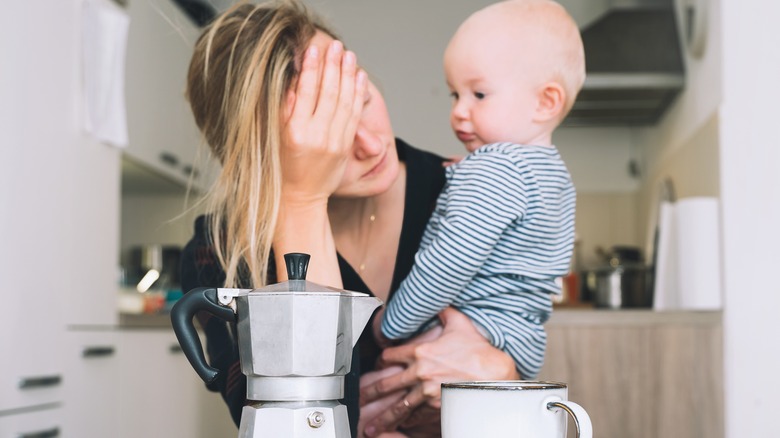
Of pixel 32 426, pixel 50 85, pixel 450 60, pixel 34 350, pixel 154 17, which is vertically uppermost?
pixel 154 17

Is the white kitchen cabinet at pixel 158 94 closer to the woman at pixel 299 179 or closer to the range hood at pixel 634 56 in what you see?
the range hood at pixel 634 56

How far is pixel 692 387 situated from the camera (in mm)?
2162

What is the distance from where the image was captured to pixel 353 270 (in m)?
1.19

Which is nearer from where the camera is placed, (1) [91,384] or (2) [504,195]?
(2) [504,195]

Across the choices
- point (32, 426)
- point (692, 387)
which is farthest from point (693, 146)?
point (32, 426)

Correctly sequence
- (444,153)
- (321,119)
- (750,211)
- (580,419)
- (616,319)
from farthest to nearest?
(444,153) → (616,319) → (750,211) → (321,119) → (580,419)

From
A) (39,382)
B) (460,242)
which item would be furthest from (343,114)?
(39,382)

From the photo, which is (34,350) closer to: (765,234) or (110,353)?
(110,353)

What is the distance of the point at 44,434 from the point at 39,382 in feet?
0.41

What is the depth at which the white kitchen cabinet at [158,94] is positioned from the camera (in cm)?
266

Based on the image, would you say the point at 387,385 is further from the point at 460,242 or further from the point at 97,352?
the point at 97,352

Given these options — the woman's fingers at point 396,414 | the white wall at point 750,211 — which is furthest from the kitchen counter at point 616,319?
the woman's fingers at point 396,414

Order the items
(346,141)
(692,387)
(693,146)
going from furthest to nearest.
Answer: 1. (693,146)
2. (692,387)
3. (346,141)

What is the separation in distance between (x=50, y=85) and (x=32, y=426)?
757 mm
